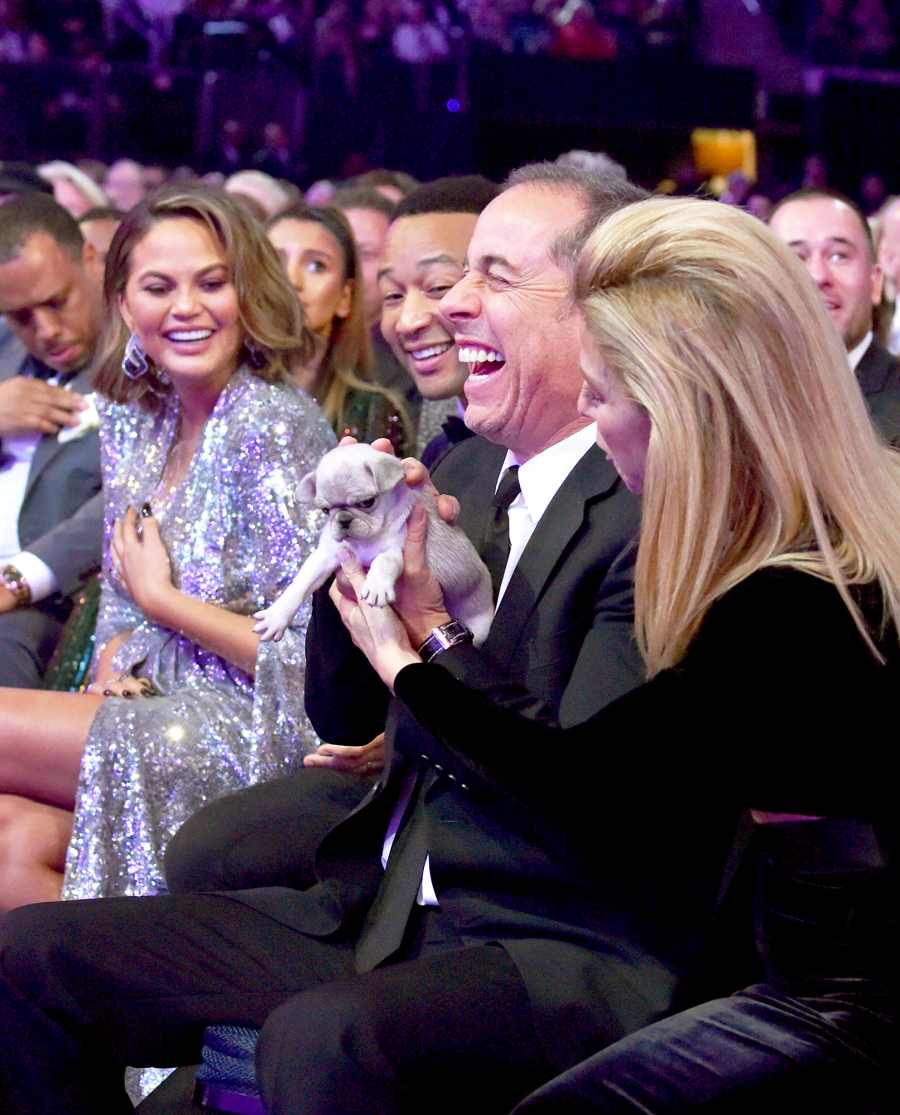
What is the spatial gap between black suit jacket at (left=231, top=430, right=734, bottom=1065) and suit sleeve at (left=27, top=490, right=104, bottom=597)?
1511 mm

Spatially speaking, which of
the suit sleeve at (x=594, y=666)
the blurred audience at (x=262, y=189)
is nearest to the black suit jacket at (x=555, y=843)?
the suit sleeve at (x=594, y=666)

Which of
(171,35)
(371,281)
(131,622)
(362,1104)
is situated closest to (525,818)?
(362,1104)

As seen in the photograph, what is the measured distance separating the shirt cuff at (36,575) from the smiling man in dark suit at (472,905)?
147cm

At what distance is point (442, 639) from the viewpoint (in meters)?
2.18

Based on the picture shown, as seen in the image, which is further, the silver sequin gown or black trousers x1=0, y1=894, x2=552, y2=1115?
the silver sequin gown

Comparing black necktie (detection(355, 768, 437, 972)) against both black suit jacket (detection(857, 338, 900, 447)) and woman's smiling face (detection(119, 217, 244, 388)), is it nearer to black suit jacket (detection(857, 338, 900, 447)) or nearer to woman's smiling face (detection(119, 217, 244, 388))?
woman's smiling face (detection(119, 217, 244, 388))

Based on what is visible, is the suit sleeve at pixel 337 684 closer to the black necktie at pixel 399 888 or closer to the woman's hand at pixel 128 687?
the black necktie at pixel 399 888

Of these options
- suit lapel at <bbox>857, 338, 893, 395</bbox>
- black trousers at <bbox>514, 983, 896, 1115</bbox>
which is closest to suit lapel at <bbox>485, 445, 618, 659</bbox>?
black trousers at <bbox>514, 983, 896, 1115</bbox>

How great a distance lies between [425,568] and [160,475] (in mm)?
1287

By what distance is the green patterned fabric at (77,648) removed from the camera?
3588 mm

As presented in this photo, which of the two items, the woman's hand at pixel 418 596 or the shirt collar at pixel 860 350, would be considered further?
the shirt collar at pixel 860 350

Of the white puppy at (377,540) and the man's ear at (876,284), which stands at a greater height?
the man's ear at (876,284)

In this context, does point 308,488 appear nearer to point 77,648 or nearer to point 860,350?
point 77,648

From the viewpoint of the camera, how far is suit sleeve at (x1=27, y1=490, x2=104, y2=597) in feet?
12.4
